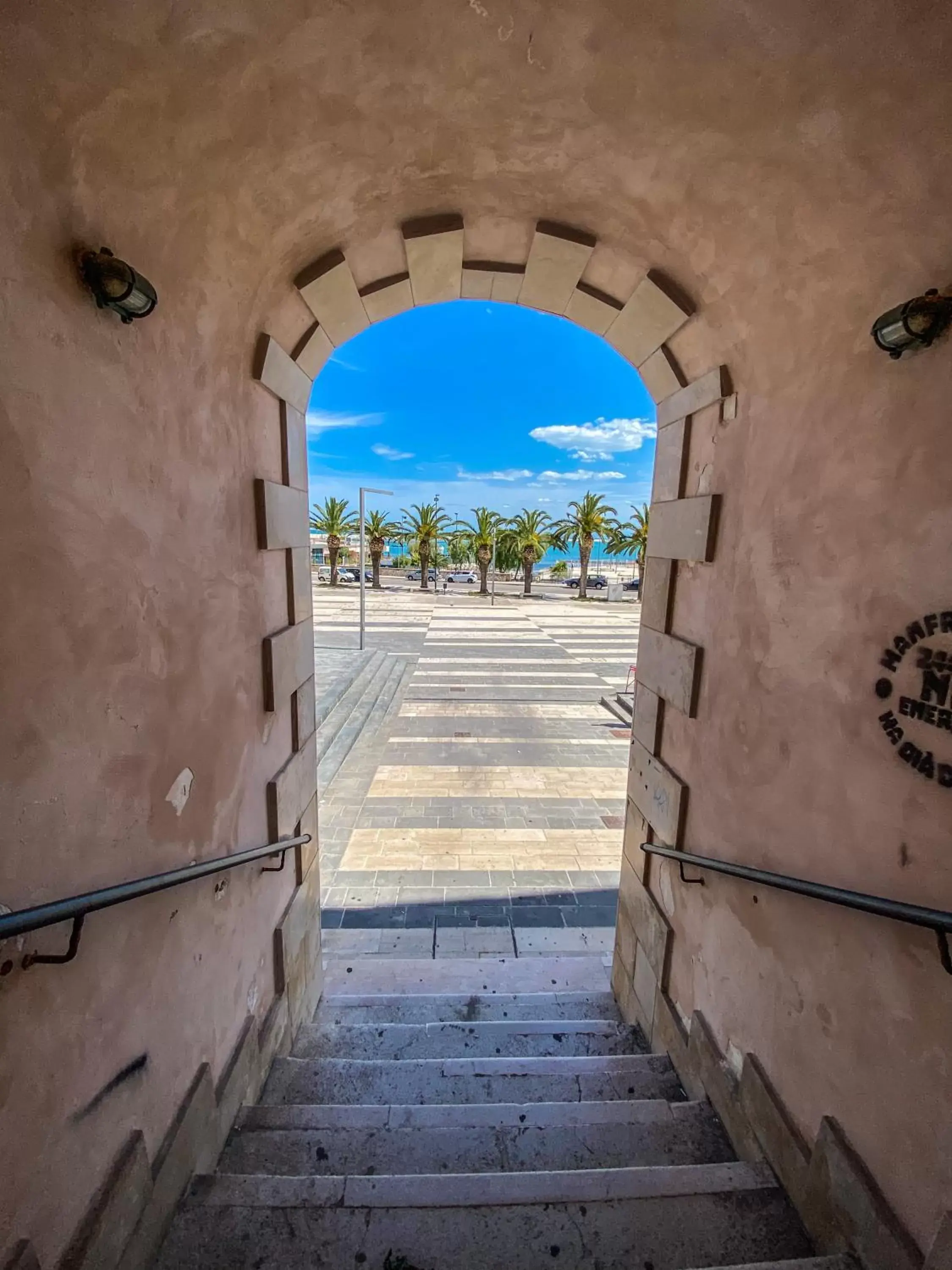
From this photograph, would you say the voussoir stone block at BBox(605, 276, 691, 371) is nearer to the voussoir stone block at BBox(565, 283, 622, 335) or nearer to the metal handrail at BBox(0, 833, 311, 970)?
the voussoir stone block at BBox(565, 283, 622, 335)

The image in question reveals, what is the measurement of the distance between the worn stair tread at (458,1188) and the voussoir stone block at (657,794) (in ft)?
5.12

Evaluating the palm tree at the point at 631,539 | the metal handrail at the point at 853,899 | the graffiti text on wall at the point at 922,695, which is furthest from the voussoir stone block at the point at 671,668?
the palm tree at the point at 631,539

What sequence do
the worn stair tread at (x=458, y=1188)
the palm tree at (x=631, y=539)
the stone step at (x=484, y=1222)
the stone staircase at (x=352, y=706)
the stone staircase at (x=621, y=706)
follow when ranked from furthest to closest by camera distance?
the palm tree at (x=631, y=539), the stone staircase at (x=621, y=706), the stone staircase at (x=352, y=706), the worn stair tread at (x=458, y=1188), the stone step at (x=484, y=1222)

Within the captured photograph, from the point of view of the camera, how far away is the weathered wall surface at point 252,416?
4.98 ft

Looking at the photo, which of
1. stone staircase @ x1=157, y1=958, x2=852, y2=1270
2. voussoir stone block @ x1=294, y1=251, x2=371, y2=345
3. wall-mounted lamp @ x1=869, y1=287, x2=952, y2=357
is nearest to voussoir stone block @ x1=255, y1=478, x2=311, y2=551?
voussoir stone block @ x1=294, y1=251, x2=371, y2=345

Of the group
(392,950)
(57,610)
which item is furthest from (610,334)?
(392,950)

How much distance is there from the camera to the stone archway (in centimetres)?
305

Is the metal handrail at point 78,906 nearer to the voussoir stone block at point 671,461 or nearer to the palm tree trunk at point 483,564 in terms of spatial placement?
the voussoir stone block at point 671,461

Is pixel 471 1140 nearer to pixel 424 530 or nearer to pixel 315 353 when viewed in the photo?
pixel 315 353

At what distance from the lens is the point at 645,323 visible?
330 centimetres

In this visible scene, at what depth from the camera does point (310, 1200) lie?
6.95 feet

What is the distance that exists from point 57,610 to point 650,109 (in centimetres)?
273

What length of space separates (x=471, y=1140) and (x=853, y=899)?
2124 mm

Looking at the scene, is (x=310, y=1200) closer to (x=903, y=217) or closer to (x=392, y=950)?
(x=392, y=950)
